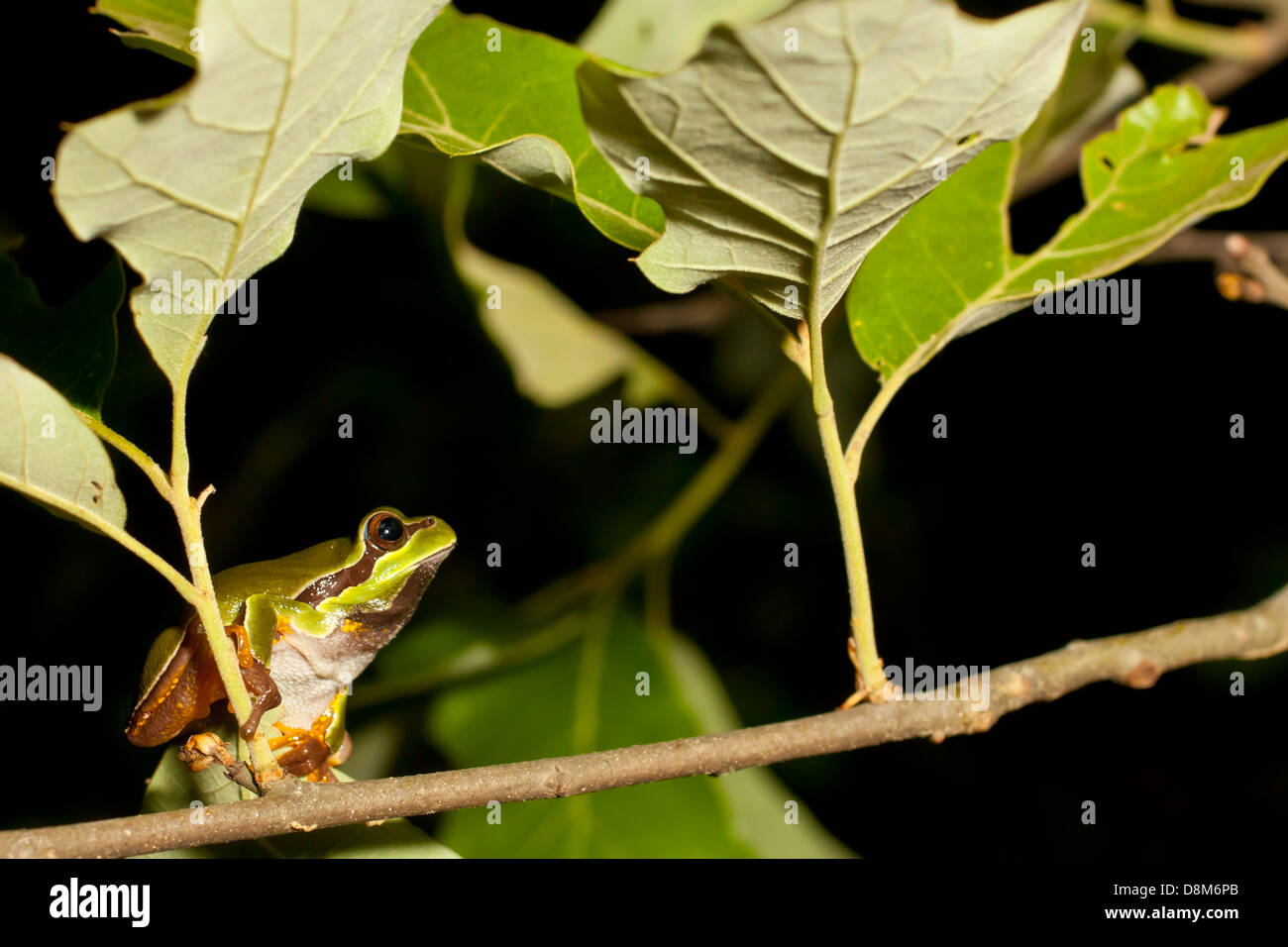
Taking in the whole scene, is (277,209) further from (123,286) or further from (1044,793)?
(1044,793)

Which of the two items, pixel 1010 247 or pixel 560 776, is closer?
pixel 560 776

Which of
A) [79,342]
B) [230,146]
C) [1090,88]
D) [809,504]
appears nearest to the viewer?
[230,146]

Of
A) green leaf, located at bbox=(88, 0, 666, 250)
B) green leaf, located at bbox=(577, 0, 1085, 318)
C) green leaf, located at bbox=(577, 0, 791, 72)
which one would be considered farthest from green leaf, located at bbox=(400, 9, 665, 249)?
green leaf, located at bbox=(577, 0, 791, 72)

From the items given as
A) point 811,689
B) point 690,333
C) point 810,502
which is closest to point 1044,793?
point 811,689

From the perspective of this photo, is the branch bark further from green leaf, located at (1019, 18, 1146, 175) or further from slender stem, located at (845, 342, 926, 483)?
green leaf, located at (1019, 18, 1146, 175)

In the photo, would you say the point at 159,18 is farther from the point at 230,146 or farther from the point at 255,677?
the point at 255,677

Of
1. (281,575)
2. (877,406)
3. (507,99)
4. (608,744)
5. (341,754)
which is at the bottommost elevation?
(608,744)

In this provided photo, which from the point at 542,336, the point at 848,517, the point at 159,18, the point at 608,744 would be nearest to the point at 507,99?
the point at 159,18
